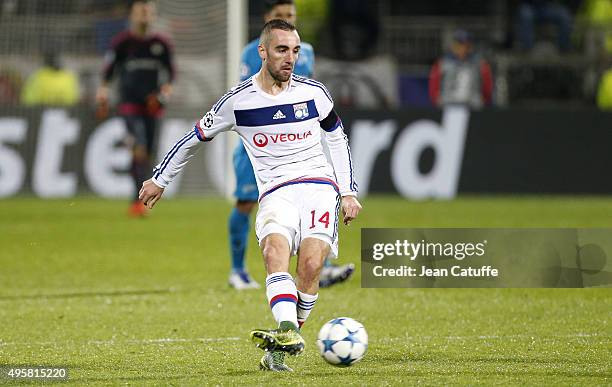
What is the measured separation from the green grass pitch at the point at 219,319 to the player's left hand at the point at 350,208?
81 centimetres

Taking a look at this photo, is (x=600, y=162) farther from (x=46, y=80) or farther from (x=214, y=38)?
(x=46, y=80)

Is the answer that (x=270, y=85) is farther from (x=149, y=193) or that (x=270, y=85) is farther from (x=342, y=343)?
(x=342, y=343)

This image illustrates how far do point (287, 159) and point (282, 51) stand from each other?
610 millimetres

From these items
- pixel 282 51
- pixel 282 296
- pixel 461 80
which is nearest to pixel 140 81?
pixel 461 80

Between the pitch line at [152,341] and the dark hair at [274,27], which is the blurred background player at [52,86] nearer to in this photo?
the pitch line at [152,341]

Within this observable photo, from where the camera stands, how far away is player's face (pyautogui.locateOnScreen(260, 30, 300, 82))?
7062mm

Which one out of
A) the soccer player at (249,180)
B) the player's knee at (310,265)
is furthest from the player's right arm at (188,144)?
the soccer player at (249,180)

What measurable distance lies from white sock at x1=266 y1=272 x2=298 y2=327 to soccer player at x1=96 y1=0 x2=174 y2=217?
10754mm

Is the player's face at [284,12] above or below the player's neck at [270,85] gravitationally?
above

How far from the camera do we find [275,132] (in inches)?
285

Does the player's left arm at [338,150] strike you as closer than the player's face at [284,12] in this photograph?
Yes

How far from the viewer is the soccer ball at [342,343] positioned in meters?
6.62

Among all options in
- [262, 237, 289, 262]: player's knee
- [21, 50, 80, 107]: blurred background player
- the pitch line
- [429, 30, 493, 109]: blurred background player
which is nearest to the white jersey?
[262, 237, 289, 262]: player's knee

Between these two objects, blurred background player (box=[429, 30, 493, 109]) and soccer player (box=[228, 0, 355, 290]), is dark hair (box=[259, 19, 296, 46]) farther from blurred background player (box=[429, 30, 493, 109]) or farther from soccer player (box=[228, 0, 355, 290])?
blurred background player (box=[429, 30, 493, 109])
